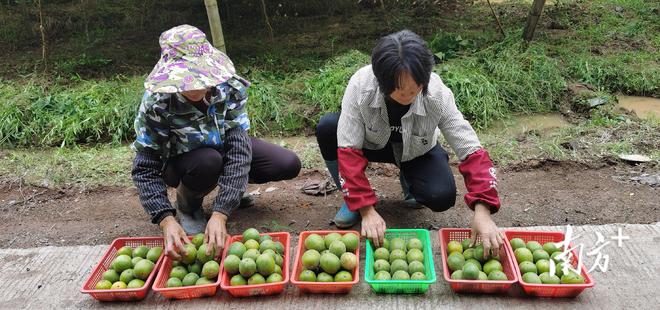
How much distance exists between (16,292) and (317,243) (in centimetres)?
154

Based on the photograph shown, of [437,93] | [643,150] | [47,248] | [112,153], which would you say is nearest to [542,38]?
[643,150]

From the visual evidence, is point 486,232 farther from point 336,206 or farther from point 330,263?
point 336,206

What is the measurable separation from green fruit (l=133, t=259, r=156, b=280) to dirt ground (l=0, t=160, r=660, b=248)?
0.74m

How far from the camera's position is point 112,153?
456 cm

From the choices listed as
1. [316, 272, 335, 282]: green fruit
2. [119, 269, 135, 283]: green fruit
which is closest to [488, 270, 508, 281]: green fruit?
[316, 272, 335, 282]: green fruit

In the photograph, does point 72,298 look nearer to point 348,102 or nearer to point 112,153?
point 348,102

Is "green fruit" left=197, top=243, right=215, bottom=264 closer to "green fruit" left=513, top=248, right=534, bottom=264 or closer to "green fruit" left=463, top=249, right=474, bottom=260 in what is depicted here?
"green fruit" left=463, top=249, right=474, bottom=260

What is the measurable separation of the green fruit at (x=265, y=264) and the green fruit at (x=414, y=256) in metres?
0.62

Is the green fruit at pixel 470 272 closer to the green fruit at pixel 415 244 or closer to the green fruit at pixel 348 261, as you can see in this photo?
the green fruit at pixel 415 244

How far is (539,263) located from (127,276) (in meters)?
1.86

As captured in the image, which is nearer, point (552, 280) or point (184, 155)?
point (552, 280)

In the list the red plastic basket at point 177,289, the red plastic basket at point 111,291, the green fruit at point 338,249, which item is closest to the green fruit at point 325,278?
the green fruit at point 338,249

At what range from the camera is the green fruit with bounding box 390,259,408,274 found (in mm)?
2486

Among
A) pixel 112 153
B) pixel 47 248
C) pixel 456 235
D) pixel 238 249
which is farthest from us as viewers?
pixel 112 153
